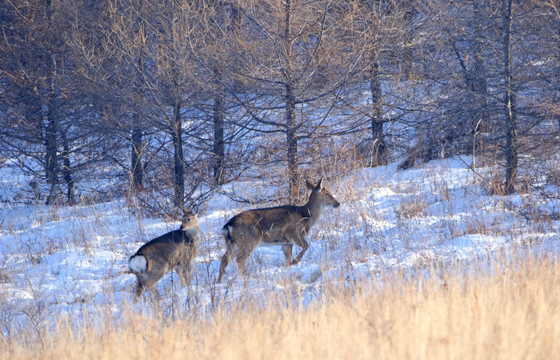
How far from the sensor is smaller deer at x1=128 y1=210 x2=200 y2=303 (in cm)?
734

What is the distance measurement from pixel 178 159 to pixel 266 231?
507 cm

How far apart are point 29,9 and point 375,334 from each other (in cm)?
1557

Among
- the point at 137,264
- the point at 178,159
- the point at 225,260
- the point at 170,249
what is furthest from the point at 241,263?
the point at 178,159

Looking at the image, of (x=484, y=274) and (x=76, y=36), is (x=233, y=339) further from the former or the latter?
(x=76, y=36)

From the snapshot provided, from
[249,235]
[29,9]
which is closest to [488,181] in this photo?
[249,235]

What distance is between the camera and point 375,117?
14289mm

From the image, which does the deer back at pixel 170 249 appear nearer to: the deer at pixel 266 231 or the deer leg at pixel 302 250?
the deer at pixel 266 231

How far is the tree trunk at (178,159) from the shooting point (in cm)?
1251

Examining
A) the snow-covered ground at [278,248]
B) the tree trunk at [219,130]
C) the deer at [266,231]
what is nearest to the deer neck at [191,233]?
the snow-covered ground at [278,248]

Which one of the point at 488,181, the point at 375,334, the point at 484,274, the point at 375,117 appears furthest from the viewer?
the point at 375,117

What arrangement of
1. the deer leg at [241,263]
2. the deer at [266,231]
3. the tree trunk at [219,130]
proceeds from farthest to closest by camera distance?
the tree trunk at [219,130]
the deer at [266,231]
the deer leg at [241,263]

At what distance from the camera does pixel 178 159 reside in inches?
520

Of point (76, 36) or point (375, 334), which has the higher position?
point (76, 36)

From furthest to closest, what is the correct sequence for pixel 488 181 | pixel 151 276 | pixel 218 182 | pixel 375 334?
pixel 218 182, pixel 488 181, pixel 151 276, pixel 375 334
